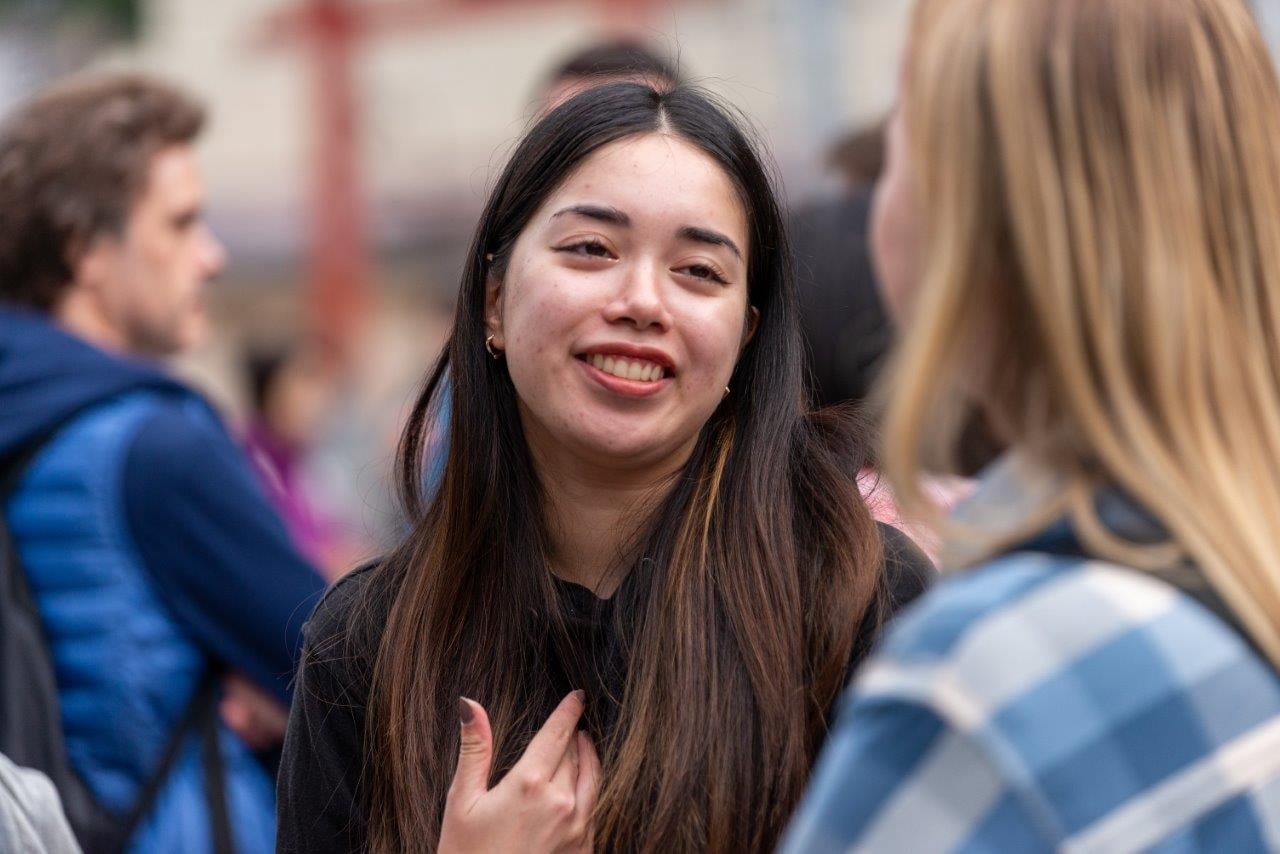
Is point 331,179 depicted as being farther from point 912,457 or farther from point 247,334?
point 912,457

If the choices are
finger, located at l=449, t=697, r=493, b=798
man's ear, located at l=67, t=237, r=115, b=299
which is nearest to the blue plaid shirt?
finger, located at l=449, t=697, r=493, b=798

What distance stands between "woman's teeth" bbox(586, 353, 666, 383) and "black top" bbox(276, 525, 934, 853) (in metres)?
0.28

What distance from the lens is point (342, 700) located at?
2.01 meters

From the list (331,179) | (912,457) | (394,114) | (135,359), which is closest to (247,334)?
(394,114)

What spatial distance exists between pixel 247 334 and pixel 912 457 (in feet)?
71.0

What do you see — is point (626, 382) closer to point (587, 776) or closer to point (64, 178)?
point (587, 776)

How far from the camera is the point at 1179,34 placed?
49.7 inches

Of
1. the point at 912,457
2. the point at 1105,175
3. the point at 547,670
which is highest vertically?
the point at 1105,175

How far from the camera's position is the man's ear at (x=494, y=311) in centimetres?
219

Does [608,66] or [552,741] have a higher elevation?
[608,66]

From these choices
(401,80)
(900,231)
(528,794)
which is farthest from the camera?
(401,80)

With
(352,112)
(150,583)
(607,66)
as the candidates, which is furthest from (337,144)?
(150,583)

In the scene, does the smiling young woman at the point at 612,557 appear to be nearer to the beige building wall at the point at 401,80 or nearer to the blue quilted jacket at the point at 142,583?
the blue quilted jacket at the point at 142,583

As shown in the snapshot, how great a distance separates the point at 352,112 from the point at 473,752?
16169 mm
